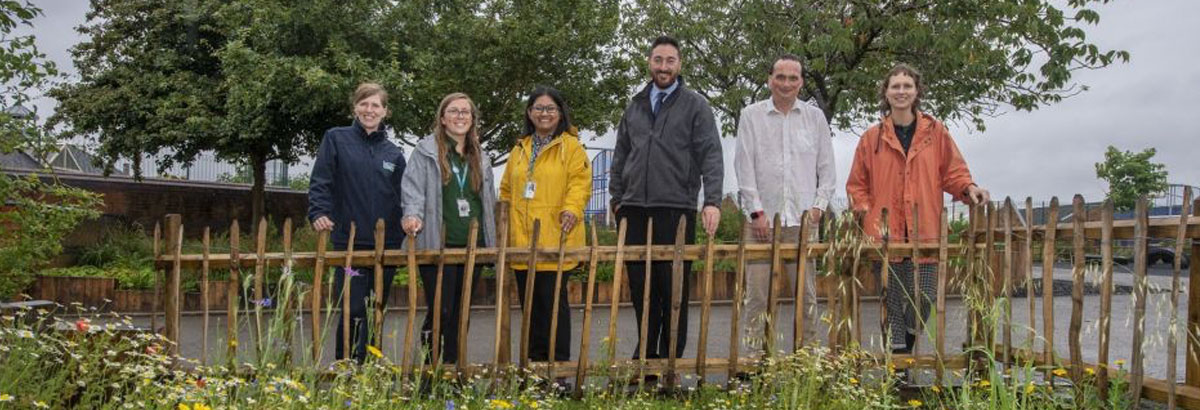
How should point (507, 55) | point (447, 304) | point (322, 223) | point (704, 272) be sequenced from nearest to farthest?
point (704, 272) < point (447, 304) < point (322, 223) < point (507, 55)

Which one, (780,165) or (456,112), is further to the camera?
(780,165)

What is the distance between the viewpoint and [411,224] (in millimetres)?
5402

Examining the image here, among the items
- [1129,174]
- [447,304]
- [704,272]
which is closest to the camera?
[704,272]

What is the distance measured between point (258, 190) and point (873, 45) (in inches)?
537

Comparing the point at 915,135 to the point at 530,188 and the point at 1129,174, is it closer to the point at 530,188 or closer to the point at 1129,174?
the point at 530,188

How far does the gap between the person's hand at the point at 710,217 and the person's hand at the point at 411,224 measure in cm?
143

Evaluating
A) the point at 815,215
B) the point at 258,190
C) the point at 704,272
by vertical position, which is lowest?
the point at 704,272

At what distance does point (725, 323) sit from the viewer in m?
10.2

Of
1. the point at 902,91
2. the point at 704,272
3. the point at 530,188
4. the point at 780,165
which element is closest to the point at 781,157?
the point at 780,165

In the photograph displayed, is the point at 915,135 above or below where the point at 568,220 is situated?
above

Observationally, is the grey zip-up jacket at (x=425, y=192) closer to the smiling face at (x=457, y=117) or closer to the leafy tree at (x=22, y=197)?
the smiling face at (x=457, y=117)

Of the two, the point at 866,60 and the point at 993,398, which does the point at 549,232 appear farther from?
the point at 866,60

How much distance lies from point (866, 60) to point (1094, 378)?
13.3 meters

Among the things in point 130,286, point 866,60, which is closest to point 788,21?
point 866,60
